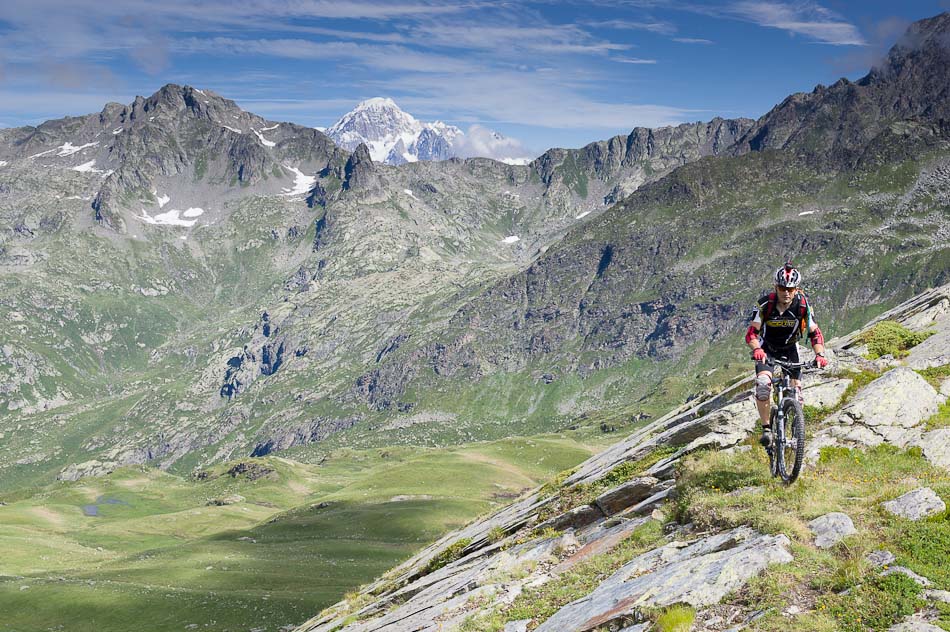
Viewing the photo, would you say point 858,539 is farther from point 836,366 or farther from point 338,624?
point 338,624

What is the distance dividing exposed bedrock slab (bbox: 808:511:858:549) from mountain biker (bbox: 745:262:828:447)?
382 cm

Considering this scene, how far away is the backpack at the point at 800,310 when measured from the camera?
68.8ft

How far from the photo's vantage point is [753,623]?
13.1 m

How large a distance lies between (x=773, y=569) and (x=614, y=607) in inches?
140

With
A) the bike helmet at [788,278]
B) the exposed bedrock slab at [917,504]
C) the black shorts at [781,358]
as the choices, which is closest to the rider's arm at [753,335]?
the black shorts at [781,358]

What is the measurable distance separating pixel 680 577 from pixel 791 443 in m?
6.37

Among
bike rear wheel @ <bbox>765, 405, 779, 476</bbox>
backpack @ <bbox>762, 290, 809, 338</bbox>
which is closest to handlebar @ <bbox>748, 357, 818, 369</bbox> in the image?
backpack @ <bbox>762, 290, 809, 338</bbox>

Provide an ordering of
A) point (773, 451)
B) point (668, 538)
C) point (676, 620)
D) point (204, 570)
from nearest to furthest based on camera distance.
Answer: point (676, 620)
point (668, 538)
point (773, 451)
point (204, 570)

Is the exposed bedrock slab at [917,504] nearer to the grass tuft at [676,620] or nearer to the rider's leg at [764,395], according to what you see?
the rider's leg at [764,395]

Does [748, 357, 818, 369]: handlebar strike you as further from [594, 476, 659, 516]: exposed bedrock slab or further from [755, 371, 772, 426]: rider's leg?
[594, 476, 659, 516]: exposed bedrock slab

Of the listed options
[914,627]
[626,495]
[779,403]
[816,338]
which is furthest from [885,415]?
[914,627]

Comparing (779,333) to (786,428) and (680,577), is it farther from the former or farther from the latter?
(680,577)

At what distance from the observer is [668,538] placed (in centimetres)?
1912

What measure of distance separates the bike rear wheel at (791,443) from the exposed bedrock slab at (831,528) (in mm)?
2441
